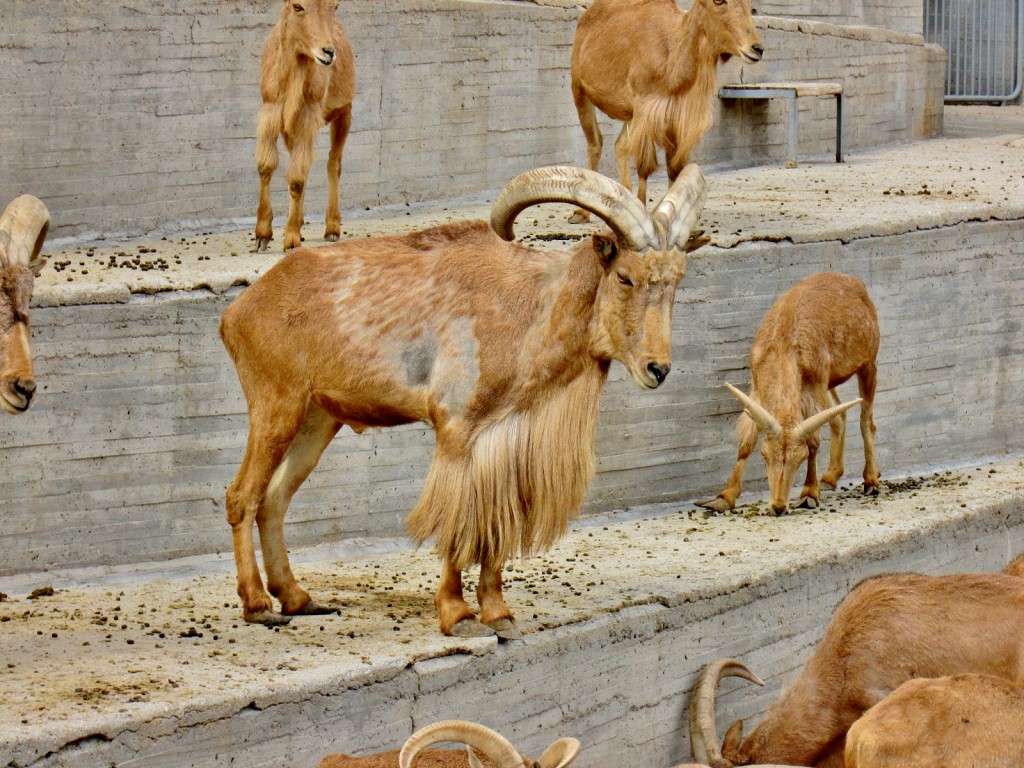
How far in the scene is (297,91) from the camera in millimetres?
9719

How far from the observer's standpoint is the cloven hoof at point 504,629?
696 centimetres

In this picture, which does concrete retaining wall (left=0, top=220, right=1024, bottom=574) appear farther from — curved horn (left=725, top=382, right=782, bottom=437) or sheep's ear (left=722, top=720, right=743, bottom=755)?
sheep's ear (left=722, top=720, right=743, bottom=755)

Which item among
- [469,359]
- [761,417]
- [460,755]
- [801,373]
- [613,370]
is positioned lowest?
[460,755]

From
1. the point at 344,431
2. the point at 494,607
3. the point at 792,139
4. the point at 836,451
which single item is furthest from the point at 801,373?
the point at 792,139

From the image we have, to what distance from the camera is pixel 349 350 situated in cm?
705

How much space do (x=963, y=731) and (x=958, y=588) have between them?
5.04ft

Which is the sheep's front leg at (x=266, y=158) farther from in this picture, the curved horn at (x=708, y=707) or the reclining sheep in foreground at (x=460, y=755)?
the reclining sheep in foreground at (x=460, y=755)

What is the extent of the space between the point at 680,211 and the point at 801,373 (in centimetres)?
356

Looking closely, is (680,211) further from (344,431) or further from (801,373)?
(801,373)

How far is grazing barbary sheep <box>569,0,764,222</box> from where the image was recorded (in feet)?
35.0

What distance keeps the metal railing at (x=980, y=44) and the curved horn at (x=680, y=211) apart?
49.0 ft

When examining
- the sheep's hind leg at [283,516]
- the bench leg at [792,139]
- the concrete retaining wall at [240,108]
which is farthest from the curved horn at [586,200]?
the bench leg at [792,139]

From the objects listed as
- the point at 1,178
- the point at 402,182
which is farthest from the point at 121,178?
the point at 402,182

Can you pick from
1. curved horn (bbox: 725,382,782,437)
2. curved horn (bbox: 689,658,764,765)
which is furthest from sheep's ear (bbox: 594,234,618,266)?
curved horn (bbox: 725,382,782,437)
